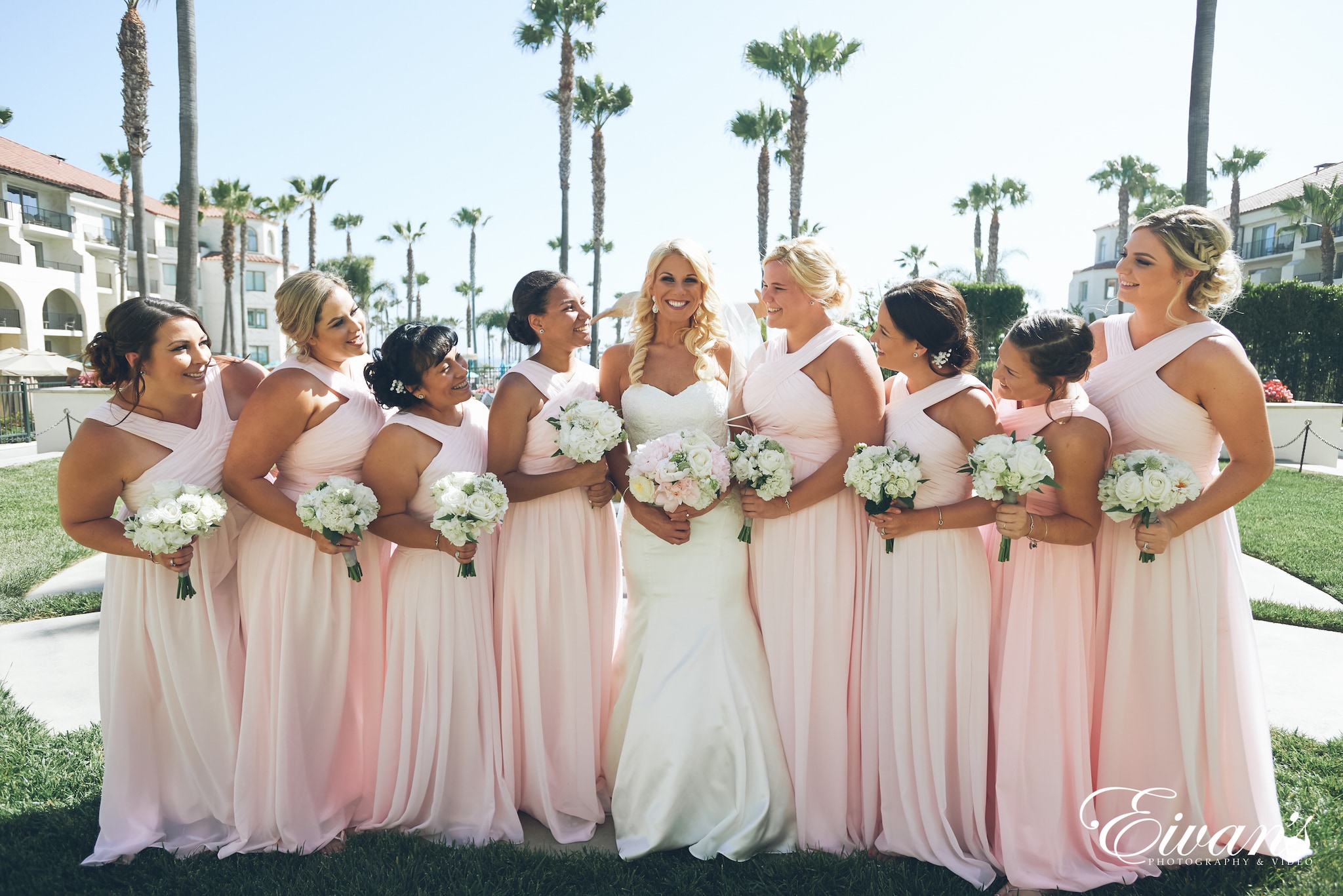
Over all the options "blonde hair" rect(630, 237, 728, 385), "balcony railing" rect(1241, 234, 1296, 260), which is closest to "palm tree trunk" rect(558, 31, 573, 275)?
"blonde hair" rect(630, 237, 728, 385)

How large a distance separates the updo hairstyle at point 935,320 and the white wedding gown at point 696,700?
112 centimetres

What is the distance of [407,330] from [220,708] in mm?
2180

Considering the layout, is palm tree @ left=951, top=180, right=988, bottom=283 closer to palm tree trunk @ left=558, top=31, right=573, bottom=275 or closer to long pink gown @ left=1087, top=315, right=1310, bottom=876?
palm tree trunk @ left=558, top=31, right=573, bottom=275

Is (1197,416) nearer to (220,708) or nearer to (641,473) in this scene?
(641,473)

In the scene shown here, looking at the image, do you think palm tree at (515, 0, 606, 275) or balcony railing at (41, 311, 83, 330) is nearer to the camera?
palm tree at (515, 0, 606, 275)

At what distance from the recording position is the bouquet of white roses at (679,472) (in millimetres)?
3883

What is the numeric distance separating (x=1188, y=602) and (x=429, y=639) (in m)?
3.67

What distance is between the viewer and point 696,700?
13.6 ft

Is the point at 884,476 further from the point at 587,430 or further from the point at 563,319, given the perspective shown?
the point at 563,319

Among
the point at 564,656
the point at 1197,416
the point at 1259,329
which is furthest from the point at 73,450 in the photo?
the point at 1259,329

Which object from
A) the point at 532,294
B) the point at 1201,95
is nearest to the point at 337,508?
the point at 532,294

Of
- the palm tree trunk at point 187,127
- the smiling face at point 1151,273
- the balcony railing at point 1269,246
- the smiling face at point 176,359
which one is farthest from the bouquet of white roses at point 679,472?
the balcony railing at point 1269,246

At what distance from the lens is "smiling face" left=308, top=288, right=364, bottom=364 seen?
411cm

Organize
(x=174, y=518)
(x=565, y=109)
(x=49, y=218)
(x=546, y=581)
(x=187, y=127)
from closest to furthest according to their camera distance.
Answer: (x=174, y=518), (x=546, y=581), (x=187, y=127), (x=565, y=109), (x=49, y=218)
